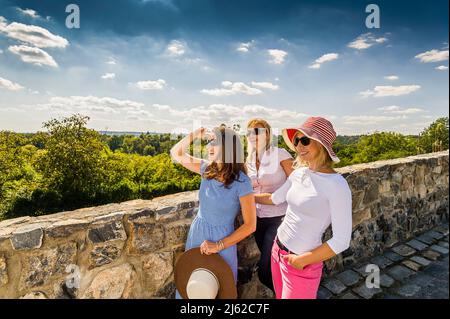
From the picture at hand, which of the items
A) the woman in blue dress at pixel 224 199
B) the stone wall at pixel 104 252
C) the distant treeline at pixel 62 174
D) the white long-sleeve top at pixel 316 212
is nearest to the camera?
the white long-sleeve top at pixel 316 212

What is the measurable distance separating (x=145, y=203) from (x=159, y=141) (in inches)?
210

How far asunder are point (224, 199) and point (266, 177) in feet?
1.62

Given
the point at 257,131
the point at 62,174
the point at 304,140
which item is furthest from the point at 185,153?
the point at 62,174

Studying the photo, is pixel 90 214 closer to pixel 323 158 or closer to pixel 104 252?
pixel 104 252

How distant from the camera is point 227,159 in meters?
1.75

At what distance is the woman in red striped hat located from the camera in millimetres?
1435

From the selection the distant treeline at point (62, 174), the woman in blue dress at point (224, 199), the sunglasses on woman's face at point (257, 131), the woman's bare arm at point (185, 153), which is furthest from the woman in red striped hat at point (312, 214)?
the distant treeline at point (62, 174)

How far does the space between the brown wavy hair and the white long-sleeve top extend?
0.35 metres

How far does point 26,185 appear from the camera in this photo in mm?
3301

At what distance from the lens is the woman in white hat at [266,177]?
204 centimetres

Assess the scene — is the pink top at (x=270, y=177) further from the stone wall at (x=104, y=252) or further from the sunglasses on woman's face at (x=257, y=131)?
the stone wall at (x=104, y=252)
